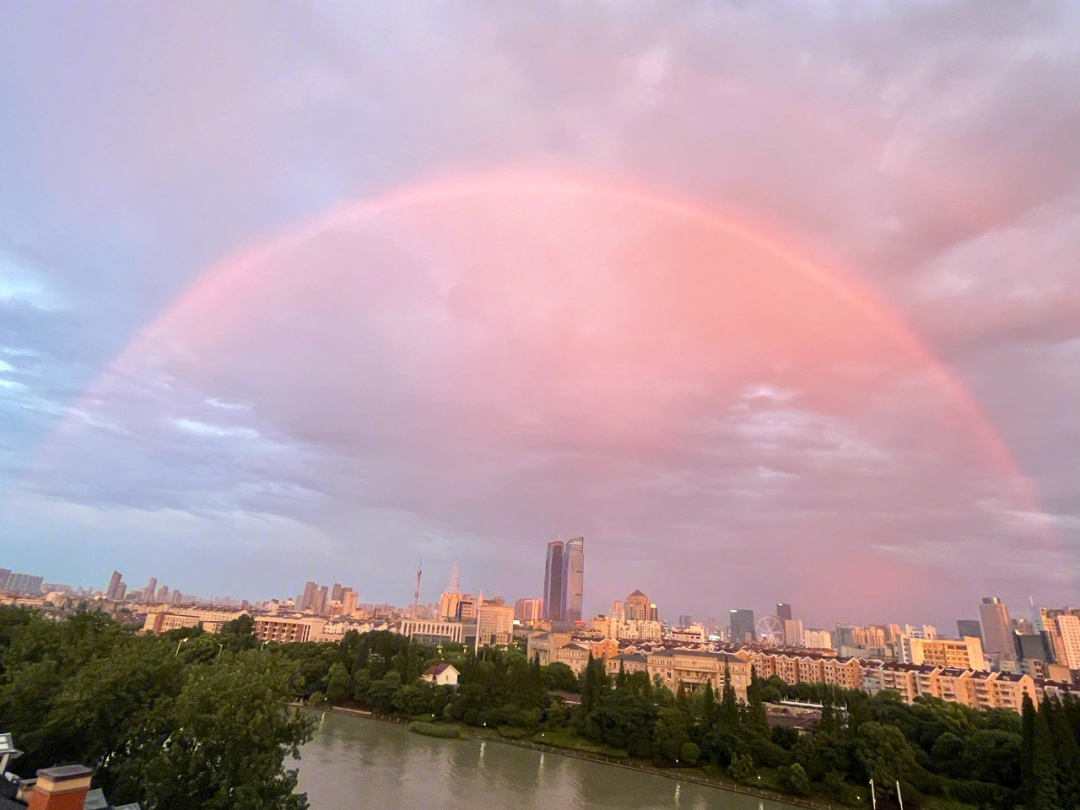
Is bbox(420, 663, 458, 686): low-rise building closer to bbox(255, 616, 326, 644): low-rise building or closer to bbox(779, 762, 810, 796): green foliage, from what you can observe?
bbox(779, 762, 810, 796): green foliage

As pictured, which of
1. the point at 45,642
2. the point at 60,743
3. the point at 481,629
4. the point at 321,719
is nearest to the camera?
the point at 60,743

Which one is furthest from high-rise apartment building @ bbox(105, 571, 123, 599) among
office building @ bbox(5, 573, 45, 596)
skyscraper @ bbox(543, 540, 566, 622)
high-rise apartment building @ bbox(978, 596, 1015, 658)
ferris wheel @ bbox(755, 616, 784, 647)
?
high-rise apartment building @ bbox(978, 596, 1015, 658)

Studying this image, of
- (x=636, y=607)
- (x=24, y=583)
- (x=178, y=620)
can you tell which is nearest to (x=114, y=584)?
(x=24, y=583)

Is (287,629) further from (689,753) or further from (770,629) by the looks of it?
(770,629)

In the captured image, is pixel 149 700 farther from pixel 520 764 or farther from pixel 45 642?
pixel 520 764

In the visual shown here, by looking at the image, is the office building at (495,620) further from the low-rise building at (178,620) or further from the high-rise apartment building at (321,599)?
the high-rise apartment building at (321,599)

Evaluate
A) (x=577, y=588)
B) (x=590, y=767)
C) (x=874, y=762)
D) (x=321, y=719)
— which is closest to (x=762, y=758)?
(x=874, y=762)

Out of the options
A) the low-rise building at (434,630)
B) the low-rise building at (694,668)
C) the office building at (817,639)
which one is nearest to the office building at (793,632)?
the office building at (817,639)
